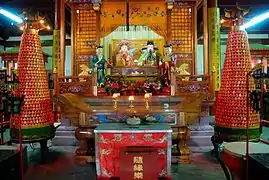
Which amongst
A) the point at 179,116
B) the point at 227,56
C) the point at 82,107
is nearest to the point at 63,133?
the point at 82,107

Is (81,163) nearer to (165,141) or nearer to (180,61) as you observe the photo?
(165,141)

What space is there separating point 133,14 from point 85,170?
4.94 m

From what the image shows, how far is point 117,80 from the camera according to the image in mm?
7297

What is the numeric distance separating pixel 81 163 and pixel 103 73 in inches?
103

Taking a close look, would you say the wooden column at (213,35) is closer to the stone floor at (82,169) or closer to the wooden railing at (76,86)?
the stone floor at (82,169)

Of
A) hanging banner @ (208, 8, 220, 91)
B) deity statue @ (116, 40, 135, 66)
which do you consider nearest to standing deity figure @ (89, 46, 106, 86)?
deity statue @ (116, 40, 135, 66)

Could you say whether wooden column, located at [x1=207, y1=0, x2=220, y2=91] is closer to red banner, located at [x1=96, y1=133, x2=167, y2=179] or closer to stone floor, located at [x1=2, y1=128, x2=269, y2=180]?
stone floor, located at [x1=2, y1=128, x2=269, y2=180]

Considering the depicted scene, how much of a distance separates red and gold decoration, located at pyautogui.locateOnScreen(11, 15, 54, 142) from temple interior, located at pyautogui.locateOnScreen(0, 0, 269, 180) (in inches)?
0.7

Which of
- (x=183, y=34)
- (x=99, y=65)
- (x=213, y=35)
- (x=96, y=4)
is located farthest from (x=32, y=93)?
(x=213, y=35)

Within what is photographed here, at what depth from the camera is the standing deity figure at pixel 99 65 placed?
678 cm

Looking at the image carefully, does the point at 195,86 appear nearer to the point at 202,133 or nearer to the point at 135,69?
the point at 202,133

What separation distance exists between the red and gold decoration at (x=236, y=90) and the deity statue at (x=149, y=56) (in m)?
2.33

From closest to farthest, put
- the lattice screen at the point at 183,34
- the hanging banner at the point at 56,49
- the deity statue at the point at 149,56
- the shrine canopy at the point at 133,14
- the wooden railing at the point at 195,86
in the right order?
the wooden railing at the point at 195,86 < the deity statue at the point at 149,56 < the lattice screen at the point at 183,34 < the shrine canopy at the point at 133,14 < the hanging banner at the point at 56,49

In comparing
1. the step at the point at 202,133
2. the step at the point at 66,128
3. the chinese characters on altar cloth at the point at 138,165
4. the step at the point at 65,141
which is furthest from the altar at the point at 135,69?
the chinese characters on altar cloth at the point at 138,165
